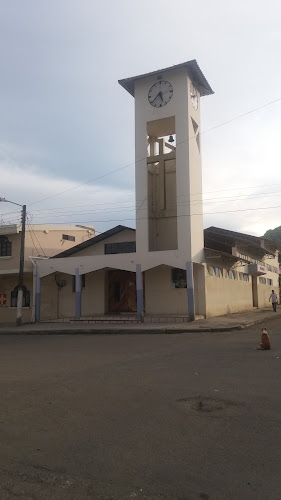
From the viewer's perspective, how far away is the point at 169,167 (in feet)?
84.4

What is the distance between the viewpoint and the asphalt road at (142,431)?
349 cm

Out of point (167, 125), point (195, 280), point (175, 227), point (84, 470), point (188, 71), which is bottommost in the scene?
point (84, 470)

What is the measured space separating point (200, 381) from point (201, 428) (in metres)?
2.62

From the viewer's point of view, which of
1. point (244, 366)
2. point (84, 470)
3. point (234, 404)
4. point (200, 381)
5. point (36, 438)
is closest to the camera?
point (84, 470)

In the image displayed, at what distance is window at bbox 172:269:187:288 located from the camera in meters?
23.6

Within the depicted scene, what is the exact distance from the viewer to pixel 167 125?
25688 millimetres

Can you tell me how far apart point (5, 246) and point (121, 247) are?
8.05 meters

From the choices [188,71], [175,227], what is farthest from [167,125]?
[175,227]

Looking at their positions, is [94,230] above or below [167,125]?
below

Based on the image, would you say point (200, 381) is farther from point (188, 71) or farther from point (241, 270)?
point (241, 270)

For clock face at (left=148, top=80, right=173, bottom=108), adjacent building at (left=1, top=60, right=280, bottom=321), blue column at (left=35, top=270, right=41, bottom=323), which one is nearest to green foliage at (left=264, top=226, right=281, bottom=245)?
adjacent building at (left=1, top=60, right=280, bottom=321)

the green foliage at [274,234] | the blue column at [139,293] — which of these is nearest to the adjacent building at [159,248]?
the blue column at [139,293]

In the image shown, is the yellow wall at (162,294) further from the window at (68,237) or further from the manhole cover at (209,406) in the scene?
the manhole cover at (209,406)

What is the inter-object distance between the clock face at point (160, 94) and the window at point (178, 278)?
9317 millimetres
